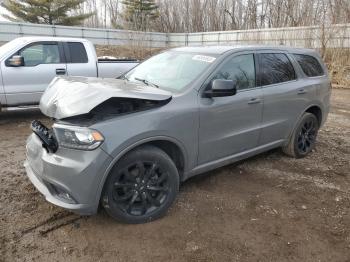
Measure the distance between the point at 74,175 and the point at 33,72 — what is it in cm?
497

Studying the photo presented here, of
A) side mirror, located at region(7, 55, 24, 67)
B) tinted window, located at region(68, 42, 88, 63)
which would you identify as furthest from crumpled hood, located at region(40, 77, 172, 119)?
tinted window, located at region(68, 42, 88, 63)

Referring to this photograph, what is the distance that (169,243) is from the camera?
2.98 metres

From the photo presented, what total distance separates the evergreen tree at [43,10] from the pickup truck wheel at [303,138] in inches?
1316

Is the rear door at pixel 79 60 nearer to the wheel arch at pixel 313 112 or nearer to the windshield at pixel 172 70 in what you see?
the windshield at pixel 172 70

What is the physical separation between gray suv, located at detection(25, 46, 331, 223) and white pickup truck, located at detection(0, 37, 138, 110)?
3382 millimetres

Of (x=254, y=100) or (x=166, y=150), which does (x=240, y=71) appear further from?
(x=166, y=150)

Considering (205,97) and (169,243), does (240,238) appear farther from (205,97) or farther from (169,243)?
(205,97)

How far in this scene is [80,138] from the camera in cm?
280

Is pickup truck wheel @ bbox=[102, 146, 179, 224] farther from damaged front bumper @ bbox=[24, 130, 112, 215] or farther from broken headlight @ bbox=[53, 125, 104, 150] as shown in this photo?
broken headlight @ bbox=[53, 125, 104, 150]

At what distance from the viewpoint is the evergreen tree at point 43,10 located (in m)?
32.8

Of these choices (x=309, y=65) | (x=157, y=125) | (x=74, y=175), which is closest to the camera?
(x=74, y=175)

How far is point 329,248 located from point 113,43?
2556 cm

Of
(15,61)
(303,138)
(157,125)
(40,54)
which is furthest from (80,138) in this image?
(40,54)

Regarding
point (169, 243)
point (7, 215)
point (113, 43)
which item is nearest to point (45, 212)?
point (7, 215)
